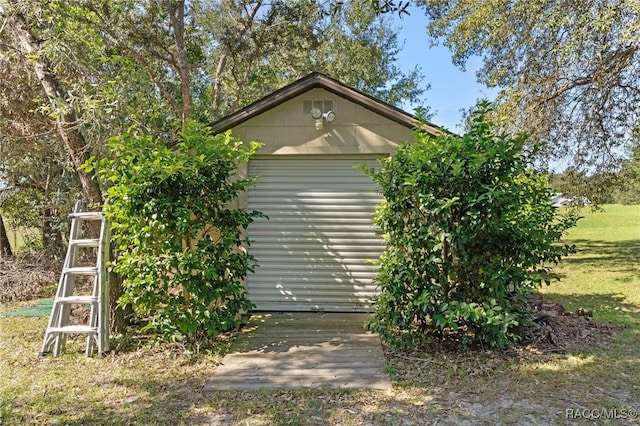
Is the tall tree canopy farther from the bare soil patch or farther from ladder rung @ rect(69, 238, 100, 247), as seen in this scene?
the bare soil patch

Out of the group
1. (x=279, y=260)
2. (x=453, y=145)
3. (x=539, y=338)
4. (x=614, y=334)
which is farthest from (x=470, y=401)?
(x=279, y=260)

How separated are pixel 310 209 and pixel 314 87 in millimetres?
1708

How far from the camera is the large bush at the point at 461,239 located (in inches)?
157

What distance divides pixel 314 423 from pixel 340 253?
3022mm

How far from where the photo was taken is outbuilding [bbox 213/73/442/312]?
18.7 ft

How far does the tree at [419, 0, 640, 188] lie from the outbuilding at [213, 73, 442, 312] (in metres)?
3.61

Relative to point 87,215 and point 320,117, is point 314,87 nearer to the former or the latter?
point 320,117

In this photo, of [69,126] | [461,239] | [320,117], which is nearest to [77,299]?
[69,126]

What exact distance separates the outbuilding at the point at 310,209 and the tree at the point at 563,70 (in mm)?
3613

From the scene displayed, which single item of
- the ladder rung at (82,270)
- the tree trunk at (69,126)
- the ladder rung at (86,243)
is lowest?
the ladder rung at (82,270)

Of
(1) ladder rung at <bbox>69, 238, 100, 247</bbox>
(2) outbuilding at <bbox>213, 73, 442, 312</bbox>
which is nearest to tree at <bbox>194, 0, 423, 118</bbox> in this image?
(2) outbuilding at <bbox>213, 73, 442, 312</bbox>

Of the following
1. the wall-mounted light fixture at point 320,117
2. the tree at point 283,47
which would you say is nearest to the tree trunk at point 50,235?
the tree at point 283,47

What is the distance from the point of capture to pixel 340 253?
19.0 ft

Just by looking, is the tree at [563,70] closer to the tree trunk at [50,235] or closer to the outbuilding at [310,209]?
the outbuilding at [310,209]
